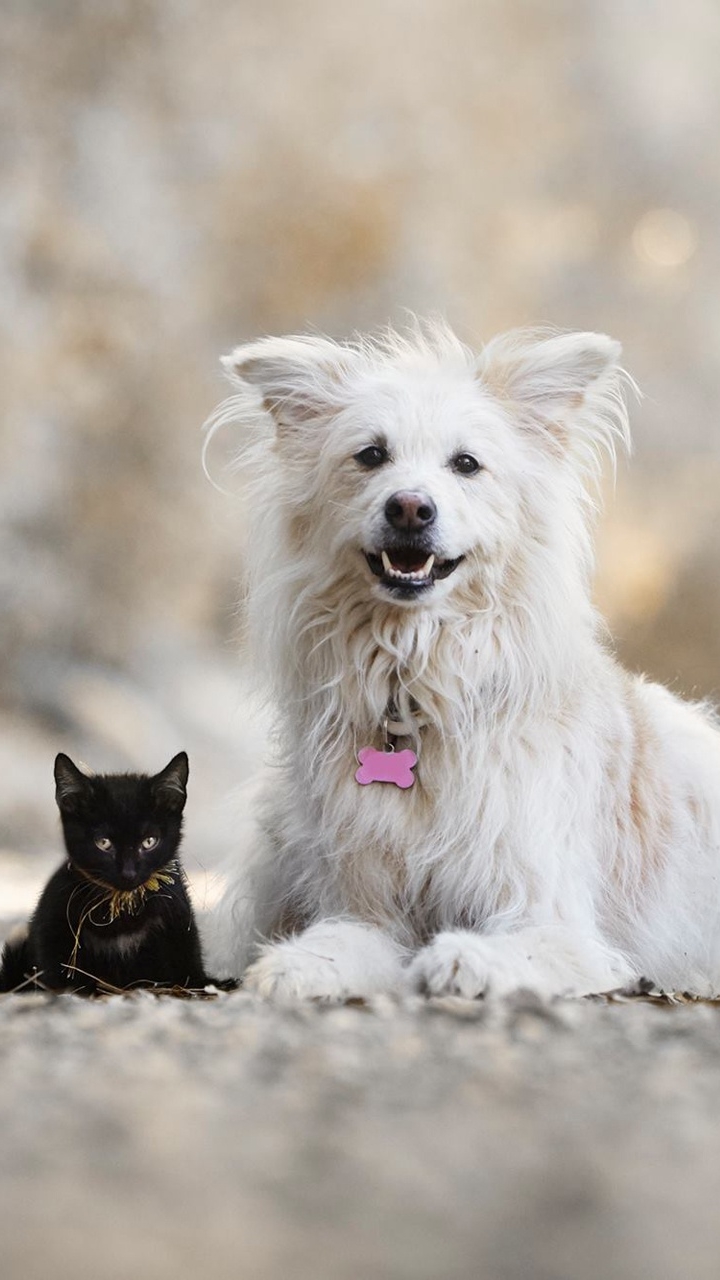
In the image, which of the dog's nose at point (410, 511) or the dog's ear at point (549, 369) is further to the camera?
the dog's ear at point (549, 369)

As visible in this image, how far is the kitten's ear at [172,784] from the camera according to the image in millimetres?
3295

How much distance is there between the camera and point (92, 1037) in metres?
2.49

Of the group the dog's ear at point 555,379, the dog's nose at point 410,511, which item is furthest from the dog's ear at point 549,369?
the dog's nose at point 410,511

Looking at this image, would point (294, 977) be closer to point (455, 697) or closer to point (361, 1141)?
point (455, 697)

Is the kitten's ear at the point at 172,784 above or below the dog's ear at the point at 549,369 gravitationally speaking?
below

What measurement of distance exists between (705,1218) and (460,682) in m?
1.56

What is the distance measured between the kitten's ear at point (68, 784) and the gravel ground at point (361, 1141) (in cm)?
60

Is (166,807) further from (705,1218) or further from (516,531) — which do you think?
(705,1218)

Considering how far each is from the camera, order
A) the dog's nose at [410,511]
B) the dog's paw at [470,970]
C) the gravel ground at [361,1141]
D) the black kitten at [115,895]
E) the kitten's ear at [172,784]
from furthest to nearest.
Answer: the kitten's ear at [172,784] → the black kitten at [115,895] → the dog's nose at [410,511] → the dog's paw at [470,970] → the gravel ground at [361,1141]

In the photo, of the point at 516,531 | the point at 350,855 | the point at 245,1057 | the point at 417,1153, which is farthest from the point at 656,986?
the point at 417,1153

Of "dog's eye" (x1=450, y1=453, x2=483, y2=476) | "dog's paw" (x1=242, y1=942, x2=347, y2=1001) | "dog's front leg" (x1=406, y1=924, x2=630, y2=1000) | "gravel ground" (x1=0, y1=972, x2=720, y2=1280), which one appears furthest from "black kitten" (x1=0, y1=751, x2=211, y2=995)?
"dog's eye" (x1=450, y1=453, x2=483, y2=476)

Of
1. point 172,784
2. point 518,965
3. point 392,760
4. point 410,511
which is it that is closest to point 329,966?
point 518,965

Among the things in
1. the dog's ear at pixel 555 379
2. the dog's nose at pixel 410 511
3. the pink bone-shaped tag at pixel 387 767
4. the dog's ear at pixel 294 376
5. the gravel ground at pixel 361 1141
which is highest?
the dog's ear at pixel 294 376

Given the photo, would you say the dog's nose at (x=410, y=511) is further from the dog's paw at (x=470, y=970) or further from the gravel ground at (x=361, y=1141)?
the gravel ground at (x=361, y=1141)
